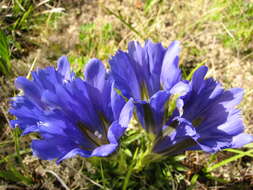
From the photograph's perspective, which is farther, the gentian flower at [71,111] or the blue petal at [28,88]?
the blue petal at [28,88]

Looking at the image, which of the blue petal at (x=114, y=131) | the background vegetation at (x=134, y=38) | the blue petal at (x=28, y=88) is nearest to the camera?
the blue petal at (x=114, y=131)

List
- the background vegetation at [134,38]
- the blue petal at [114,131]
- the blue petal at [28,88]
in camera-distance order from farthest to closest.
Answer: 1. the background vegetation at [134,38]
2. the blue petal at [28,88]
3. the blue petal at [114,131]

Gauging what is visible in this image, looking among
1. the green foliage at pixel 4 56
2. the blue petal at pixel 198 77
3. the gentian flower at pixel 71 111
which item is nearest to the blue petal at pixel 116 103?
the gentian flower at pixel 71 111

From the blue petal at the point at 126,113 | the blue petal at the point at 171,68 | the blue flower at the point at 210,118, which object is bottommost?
the blue flower at the point at 210,118

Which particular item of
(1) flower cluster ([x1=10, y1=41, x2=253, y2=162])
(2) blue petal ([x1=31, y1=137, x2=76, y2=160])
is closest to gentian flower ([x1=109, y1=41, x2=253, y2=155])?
(1) flower cluster ([x1=10, y1=41, x2=253, y2=162])

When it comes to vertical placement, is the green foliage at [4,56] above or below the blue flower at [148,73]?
above

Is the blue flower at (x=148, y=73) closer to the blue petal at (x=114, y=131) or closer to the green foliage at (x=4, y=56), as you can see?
the blue petal at (x=114, y=131)

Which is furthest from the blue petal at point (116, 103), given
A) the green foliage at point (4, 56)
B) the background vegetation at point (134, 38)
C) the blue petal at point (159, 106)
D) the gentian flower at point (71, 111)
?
the green foliage at point (4, 56)
